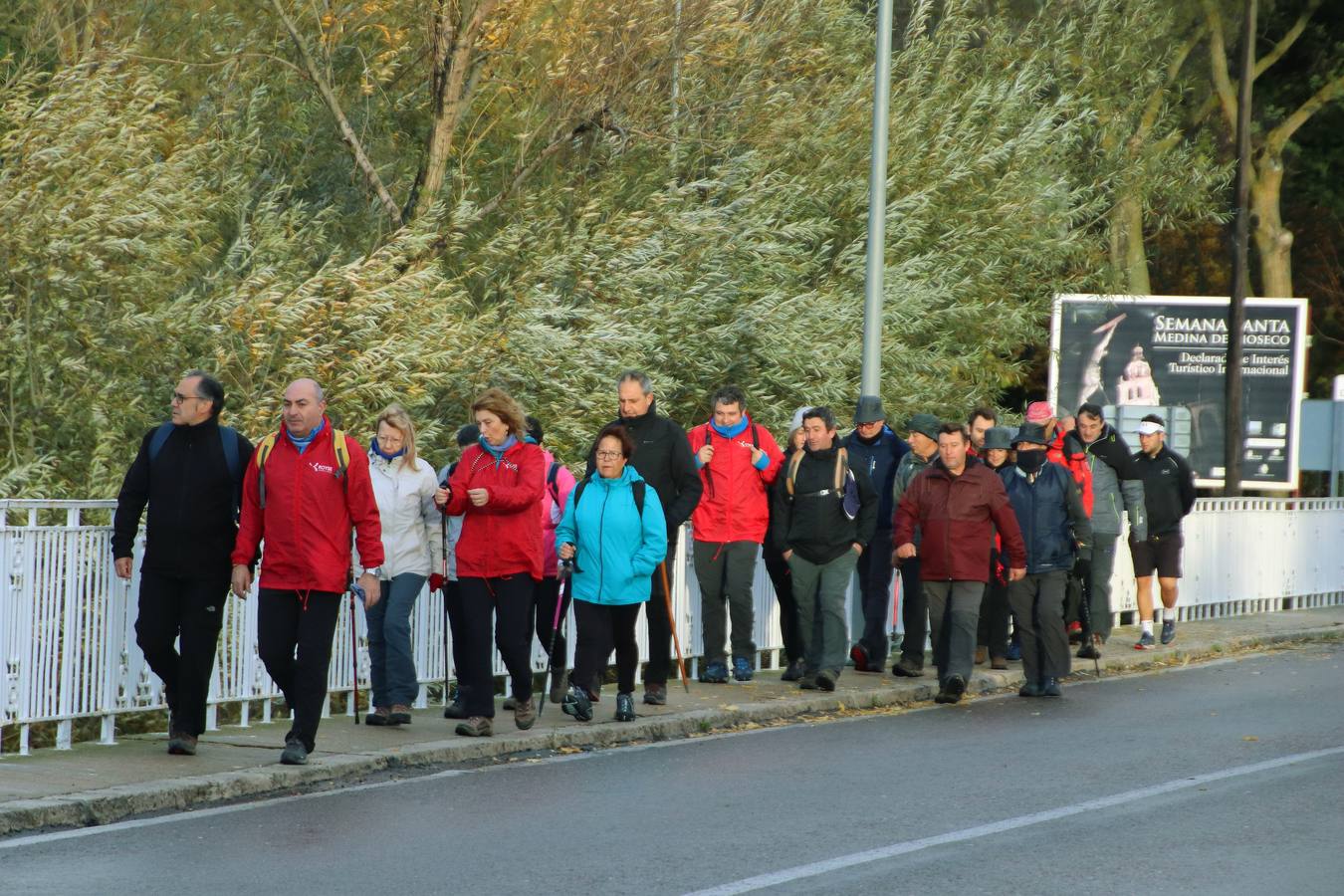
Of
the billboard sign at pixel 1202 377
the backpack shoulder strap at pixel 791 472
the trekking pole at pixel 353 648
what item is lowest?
the trekking pole at pixel 353 648

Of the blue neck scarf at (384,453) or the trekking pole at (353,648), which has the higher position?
the blue neck scarf at (384,453)

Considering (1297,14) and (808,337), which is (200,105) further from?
(1297,14)

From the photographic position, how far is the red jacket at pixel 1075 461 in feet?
50.9

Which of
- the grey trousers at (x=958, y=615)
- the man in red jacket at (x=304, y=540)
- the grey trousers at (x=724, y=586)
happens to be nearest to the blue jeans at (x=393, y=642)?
the man in red jacket at (x=304, y=540)

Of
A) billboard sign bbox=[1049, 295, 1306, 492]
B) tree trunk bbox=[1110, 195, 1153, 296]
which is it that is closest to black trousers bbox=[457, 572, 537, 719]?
tree trunk bbox=[1110, 195, 1153, 296]

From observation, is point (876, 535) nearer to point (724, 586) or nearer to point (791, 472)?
Answer: point (791, 472)

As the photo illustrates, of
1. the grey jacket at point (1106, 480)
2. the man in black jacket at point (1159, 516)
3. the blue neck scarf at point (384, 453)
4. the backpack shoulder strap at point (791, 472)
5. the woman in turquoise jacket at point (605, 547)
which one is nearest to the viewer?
the blue neck scarf at point (384, 453)

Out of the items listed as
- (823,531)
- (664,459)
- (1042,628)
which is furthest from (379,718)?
(1042,628)

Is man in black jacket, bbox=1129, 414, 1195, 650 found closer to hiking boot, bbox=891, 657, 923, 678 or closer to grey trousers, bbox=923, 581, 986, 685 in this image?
hiking boot, bbox=891, 657, 923, 678

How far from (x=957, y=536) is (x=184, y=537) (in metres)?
5.59

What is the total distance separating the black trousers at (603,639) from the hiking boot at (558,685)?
73cm

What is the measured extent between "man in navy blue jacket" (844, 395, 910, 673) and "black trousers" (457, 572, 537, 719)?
389 centimetres

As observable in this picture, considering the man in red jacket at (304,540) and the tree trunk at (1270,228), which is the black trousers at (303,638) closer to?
the man in red jacket at (304,540)

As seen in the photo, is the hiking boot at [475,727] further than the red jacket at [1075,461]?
No
